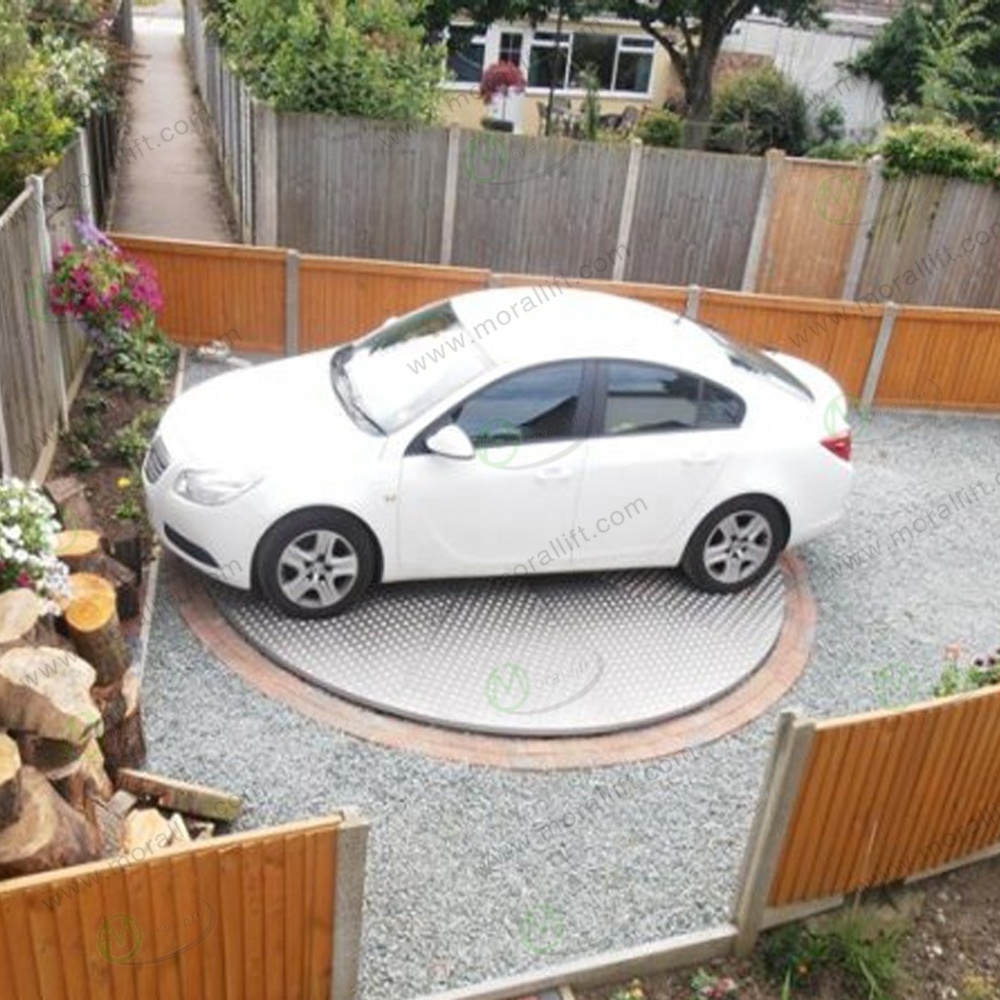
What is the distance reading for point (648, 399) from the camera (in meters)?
6.29

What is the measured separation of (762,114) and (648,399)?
66.4 feet

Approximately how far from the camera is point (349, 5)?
11594mm

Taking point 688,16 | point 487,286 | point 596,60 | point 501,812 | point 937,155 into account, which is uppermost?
point 688,16

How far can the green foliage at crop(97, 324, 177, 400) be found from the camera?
8.34m

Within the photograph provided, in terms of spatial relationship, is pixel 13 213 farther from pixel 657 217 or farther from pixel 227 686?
pixel 657 217

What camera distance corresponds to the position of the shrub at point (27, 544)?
172 inches

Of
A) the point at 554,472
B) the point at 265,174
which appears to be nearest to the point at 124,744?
the point at 554,472

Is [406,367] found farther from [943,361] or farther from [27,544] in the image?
[943,361]

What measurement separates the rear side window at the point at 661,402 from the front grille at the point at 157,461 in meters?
2.52

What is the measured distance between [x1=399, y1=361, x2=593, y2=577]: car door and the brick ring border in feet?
3.16

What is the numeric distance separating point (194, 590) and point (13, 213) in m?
2.58

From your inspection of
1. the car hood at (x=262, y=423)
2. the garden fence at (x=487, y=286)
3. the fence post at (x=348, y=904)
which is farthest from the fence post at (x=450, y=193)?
the fence post at (x=348, y=904)

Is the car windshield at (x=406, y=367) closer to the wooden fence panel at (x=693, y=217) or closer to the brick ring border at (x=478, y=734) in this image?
the brick ring border at (x=478, y=734)

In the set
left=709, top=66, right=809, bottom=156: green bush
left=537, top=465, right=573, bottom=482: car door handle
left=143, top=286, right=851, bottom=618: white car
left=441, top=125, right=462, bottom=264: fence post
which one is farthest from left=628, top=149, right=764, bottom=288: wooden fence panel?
left=709, top=66, right=809, bottom=156: green bush
